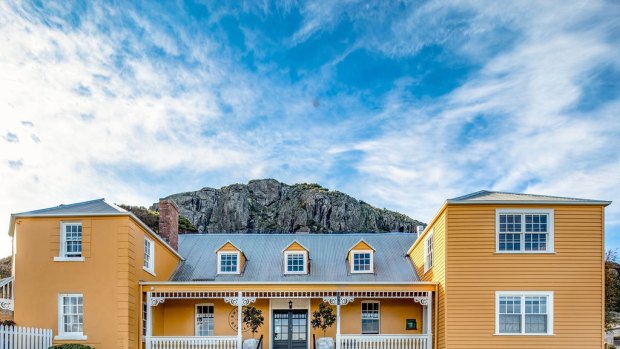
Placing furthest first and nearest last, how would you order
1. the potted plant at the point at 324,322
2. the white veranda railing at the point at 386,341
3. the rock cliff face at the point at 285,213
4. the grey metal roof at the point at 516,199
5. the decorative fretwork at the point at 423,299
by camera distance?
the rock cliff face at the point at 285,213 < the potted plant at the point at 324,322 < the decorative fretwork at the point at 423,299 < the white veranda railing at the point at 386,341 < the grey metal roof at the point at 516,199

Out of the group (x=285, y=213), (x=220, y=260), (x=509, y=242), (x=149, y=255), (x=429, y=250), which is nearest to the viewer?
(x=509, y=242)

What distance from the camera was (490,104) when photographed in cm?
2341

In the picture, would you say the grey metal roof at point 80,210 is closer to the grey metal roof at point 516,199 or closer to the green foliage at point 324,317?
the green foliage at point 324,317

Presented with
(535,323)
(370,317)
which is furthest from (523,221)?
(370,317)

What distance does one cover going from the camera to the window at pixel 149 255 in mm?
21922

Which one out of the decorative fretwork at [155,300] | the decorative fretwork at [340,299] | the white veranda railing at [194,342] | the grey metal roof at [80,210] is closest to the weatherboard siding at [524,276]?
the decorative fretwork at [340,299]

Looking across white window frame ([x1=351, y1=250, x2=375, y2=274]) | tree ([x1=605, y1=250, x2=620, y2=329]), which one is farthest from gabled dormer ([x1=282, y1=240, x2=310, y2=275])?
tree ([x1=605, y1=250, x2=620, y2=329])

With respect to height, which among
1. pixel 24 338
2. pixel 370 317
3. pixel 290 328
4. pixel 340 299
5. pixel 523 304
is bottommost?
pixel 290 328

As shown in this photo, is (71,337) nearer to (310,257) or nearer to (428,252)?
(310,257)

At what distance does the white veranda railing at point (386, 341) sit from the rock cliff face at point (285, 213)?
251 feet

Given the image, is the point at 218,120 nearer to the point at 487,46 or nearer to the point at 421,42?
the point at 421,42

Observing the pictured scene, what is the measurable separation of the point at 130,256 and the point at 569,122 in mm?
16717

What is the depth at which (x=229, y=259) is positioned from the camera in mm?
24656

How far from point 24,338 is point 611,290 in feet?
105
